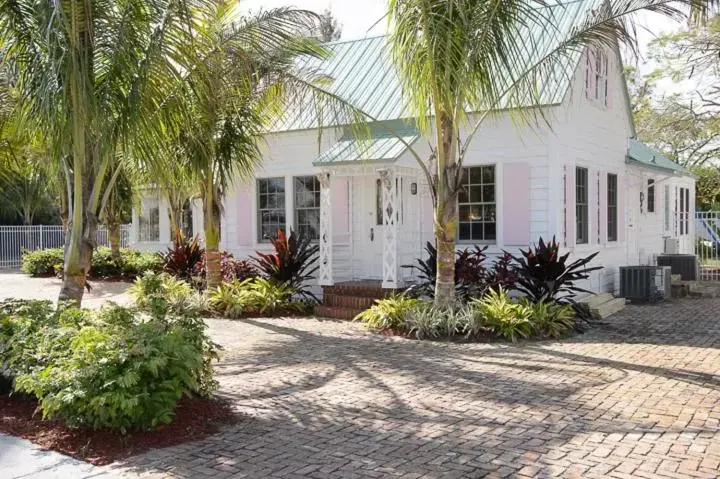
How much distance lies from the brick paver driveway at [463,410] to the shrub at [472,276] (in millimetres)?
1747

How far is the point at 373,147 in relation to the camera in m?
12.8

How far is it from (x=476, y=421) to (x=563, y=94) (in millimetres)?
8085

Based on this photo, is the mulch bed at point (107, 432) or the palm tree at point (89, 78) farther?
the palm tree at point (89, 78)

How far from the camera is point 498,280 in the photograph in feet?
37.5

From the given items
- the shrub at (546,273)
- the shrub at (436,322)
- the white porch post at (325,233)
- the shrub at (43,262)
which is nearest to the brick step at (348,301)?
the white porch post at (325,233)

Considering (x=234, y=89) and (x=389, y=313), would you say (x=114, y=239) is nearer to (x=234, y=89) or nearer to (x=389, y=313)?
(x=234, y=89)

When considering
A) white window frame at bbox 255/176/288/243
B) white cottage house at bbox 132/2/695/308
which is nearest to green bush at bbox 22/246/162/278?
white cottage house at bbox 132/2/695/308

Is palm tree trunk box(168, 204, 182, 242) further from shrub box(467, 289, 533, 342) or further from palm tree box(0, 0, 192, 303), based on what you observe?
shrub box(467, 289, 533, 342)

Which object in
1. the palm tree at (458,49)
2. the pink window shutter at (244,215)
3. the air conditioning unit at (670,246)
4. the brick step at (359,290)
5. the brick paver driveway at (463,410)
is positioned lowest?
the brick paver driveway at (463,410)

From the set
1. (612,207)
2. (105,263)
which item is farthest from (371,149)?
(105,263)

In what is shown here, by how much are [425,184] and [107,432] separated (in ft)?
29.9

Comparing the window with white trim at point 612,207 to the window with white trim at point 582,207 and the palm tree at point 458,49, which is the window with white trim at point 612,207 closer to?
the window with white trim at point 582,207

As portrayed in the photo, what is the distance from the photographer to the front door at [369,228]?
13.8m

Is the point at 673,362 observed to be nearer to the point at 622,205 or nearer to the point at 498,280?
the point at 498,280
